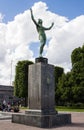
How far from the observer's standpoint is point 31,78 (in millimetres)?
21500

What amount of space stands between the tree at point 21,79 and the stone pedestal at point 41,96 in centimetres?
4129

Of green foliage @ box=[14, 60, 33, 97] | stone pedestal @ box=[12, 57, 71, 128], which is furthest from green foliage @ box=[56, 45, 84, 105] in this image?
stone pedestal @ box=[12, 57, 71, 128]

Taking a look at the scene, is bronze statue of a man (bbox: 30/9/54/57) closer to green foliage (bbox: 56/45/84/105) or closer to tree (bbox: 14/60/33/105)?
green foliage (bbox: 56/45/84/105)

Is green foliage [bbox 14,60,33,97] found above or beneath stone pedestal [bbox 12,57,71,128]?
above

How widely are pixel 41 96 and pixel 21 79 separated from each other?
1694 inches

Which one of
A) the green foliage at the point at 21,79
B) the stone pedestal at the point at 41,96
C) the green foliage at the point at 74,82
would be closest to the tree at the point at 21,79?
the green foliage at the point at 21,79

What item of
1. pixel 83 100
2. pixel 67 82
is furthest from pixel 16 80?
pixel 83 100

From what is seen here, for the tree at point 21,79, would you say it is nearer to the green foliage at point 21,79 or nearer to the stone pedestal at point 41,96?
the green foliage at point 21,79

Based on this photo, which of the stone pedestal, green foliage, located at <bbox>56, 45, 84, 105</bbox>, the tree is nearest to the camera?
the stone pedestal

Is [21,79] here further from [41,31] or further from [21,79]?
[41,31]

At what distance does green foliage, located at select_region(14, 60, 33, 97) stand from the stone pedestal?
41284 millimetres

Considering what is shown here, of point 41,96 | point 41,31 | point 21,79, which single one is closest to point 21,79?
point 21,79

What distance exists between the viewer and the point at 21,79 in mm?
63406

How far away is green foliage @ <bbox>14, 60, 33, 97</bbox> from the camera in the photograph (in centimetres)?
6281
